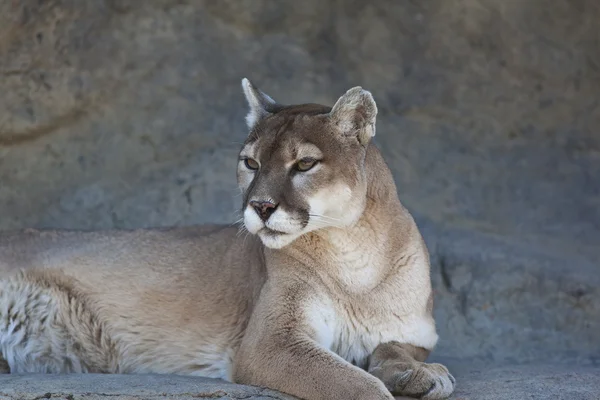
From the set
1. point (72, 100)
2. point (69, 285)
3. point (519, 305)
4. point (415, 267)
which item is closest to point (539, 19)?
point (519, 305)

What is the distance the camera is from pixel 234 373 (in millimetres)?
4980

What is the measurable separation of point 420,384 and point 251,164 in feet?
4.20

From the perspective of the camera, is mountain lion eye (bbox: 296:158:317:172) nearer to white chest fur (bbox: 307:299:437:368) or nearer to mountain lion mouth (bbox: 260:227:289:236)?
mountain lion mouth (bbox: 260:227:289:236)

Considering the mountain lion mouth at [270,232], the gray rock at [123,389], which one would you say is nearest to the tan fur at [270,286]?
the mountain lion mouth at [270,232]

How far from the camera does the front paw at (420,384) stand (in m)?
4.72

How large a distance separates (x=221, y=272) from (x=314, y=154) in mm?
1026

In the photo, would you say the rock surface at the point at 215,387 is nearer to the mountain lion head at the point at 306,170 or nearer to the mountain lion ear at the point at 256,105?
the mountain lion head at the point at 306,170

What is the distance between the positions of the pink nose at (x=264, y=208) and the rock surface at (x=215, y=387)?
2.42 feet

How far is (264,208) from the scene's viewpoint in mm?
4754

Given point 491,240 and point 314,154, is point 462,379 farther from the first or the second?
point 491,240

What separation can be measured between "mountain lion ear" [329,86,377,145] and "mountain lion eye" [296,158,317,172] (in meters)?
0.26

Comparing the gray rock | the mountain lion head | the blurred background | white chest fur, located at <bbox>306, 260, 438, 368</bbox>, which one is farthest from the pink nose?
the blurred background

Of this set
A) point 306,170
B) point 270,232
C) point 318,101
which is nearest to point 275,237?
point 270,232

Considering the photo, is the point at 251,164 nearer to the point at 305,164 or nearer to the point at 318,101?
the point at 305,164
